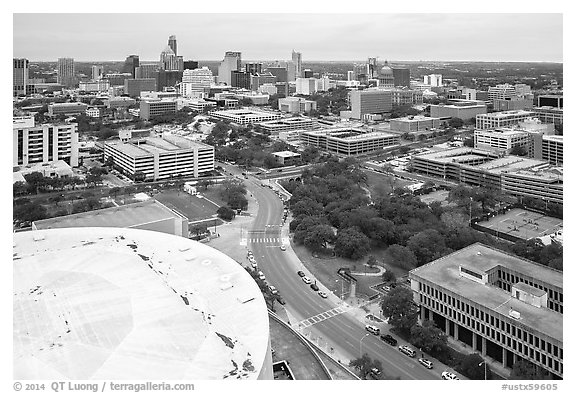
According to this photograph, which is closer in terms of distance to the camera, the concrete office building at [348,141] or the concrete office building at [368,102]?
the concrete office building at [348,141]

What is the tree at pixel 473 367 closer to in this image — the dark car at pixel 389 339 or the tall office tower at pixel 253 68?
the dark car at pixel 389 339

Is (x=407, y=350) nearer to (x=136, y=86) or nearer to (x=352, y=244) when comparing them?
(x=352, y=244)

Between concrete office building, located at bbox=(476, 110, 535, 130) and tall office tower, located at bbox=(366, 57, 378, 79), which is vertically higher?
tall office tower, located at bbox=(366, 57, 378, 79)

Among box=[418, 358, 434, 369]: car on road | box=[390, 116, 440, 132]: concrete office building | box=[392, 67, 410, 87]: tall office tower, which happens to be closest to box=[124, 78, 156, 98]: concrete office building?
box=[392, 67, 410, 87]: tall office tower

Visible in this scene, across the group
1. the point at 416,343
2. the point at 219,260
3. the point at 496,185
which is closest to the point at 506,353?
the point at 416,343

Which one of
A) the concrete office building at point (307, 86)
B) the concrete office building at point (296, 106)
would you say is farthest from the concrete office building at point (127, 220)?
the concrete office building at point (307, 86)

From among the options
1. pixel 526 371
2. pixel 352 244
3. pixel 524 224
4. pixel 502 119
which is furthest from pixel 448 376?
pixel 502 119

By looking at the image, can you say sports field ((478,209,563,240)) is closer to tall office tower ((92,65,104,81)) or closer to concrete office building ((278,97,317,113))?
concrete office building ((278,97,317,113))
